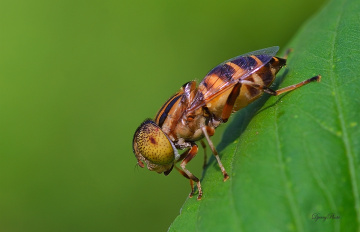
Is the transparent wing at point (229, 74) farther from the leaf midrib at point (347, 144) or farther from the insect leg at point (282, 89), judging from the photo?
the leaf midrib at point (347, 144)

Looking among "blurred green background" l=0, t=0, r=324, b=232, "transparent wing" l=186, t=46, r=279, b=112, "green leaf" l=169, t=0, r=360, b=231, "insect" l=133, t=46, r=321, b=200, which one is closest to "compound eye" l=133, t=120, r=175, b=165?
"insect" l=133, t=46, r=321, b=200

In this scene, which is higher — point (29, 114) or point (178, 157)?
point (29, 114)

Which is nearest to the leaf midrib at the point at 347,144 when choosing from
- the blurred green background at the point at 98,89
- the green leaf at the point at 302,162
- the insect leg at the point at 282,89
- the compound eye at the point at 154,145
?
the green leaf at the point at 302,162

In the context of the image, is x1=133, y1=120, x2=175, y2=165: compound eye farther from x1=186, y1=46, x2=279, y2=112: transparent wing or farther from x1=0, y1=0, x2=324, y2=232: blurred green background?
x1=0, y1=0, x2=324, y2=232: blurred green background

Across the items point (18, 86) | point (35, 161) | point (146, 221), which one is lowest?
point (146, 221)

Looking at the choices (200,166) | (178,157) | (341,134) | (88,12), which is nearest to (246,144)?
(341,134)

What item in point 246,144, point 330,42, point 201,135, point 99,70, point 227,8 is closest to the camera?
point 246,144

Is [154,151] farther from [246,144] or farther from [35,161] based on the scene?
[35,161]
